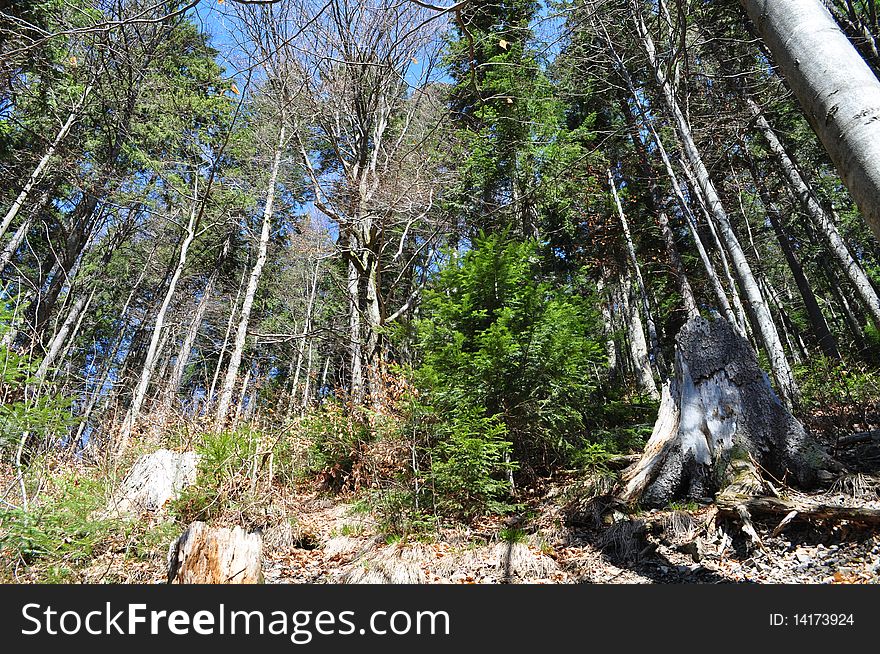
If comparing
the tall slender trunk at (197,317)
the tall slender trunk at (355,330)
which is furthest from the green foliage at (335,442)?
the tall slender trunk at (197,317)

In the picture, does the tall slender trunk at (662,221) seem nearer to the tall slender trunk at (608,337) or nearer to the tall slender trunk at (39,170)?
the tall slender trunk at (608,337)

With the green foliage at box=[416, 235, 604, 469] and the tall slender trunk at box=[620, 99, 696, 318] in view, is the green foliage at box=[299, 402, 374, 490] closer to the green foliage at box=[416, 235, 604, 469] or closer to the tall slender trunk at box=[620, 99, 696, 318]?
the green foliage at box=[416, 235, 604, 469]

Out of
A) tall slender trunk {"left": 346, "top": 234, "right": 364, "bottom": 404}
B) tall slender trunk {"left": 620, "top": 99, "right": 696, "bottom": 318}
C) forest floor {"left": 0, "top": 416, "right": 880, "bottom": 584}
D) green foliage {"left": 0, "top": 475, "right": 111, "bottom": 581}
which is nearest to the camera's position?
green foliage {"left": 0, "top": 475, "right": 111, "bottom": 581}

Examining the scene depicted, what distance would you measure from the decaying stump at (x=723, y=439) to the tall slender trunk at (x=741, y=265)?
2.78m

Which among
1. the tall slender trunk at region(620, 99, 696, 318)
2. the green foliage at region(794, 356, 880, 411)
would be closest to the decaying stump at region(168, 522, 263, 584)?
the green foliage at region(794, 356, 880, 411)

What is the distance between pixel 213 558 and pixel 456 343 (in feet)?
11.4

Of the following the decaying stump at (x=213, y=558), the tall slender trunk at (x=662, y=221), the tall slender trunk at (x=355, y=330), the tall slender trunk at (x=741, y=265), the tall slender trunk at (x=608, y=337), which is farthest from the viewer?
the tall slender trunk at (x=608, y=337)

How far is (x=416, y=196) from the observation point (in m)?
9.23

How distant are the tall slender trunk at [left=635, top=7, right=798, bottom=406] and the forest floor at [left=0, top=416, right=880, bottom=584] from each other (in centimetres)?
278

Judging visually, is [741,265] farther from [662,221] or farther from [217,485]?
[217,485]

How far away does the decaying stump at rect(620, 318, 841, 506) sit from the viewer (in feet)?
13.8

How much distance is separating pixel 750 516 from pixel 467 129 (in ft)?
34.6

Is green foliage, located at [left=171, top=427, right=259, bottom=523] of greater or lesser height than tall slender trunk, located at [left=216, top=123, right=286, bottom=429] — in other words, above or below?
below

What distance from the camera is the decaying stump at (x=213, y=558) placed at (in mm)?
3652
